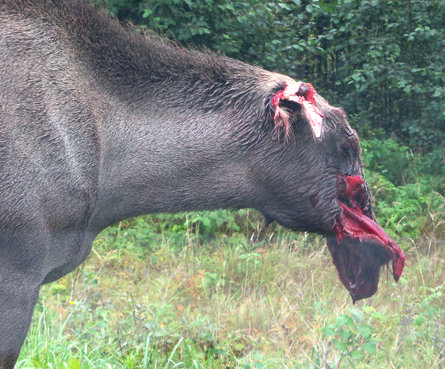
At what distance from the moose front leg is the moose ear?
1.37 m

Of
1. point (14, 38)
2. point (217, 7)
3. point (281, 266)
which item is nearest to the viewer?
point (14, 38)

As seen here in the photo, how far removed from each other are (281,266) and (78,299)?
165cm

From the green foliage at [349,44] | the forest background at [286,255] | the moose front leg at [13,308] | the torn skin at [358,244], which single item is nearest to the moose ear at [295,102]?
the torn skin at [358,244]

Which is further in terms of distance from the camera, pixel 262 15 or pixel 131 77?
pixel 262 15

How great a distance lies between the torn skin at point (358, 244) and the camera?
11.1ft

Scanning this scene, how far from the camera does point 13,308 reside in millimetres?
2744

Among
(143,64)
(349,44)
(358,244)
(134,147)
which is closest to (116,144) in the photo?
(134,147)

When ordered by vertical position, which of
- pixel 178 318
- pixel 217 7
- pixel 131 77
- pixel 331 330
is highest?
pixel 131 77

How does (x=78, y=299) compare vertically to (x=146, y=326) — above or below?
below

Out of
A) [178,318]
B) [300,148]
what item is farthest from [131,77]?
[178,318]

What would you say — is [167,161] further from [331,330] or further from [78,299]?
[78,299]

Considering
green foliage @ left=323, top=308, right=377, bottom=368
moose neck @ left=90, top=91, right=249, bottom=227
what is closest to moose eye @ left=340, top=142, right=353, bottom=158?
moose neck @ left=90, top=91, right=249, bottom=227

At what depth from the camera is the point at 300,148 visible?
129 inches

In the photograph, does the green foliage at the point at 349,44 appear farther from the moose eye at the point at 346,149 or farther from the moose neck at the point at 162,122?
the moose eye at the point at 346,149
